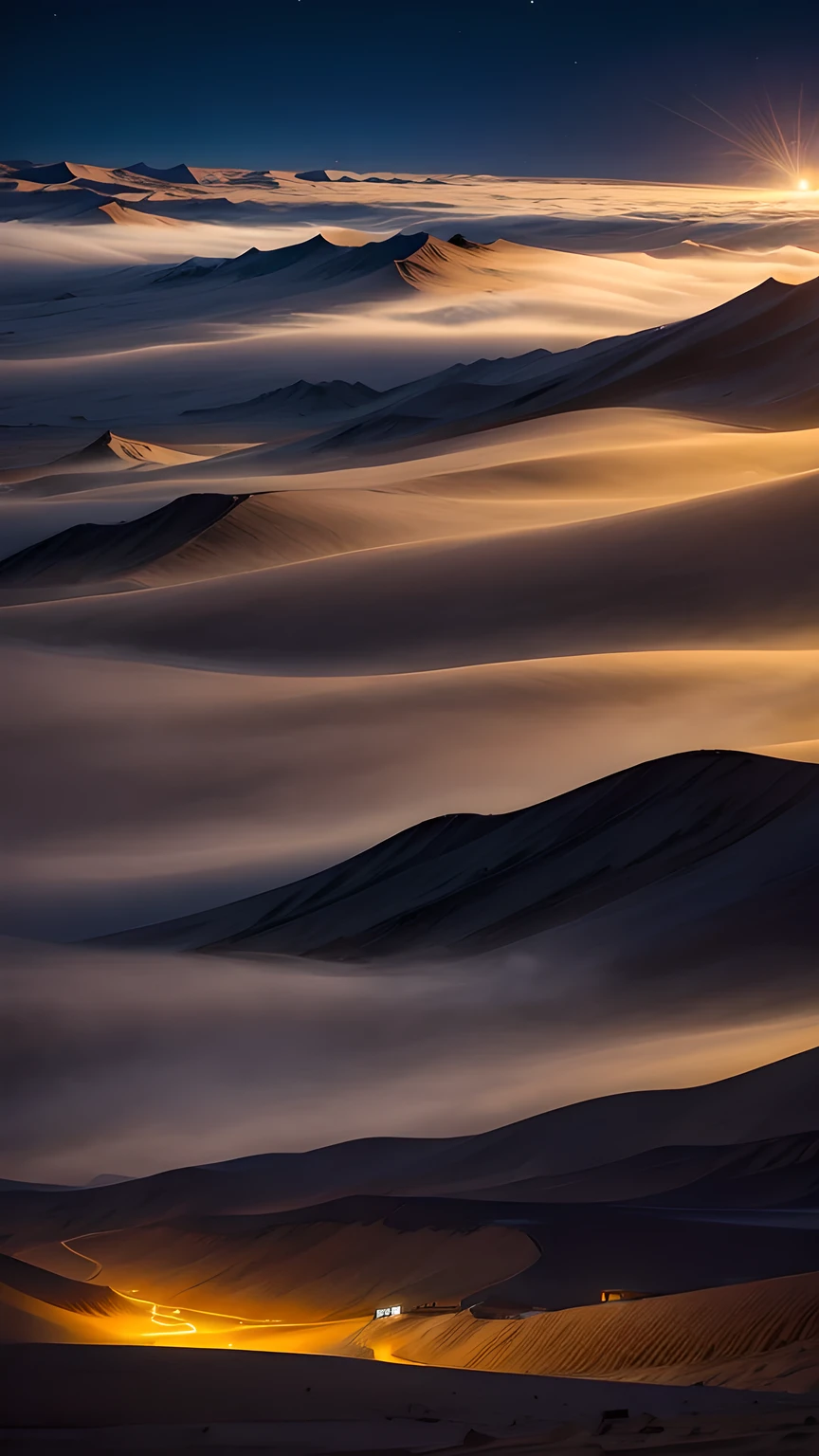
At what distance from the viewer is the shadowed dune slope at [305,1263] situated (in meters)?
6.19

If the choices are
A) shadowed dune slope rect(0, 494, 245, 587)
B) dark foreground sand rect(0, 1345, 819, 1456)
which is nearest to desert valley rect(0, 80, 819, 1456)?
dark foreground sand rect(0, 1345, 819, 1456)

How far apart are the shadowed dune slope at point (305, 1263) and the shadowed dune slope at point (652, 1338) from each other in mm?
473

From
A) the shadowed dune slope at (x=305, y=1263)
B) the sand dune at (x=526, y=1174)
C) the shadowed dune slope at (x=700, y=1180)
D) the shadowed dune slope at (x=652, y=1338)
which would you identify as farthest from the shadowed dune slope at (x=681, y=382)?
the shadowed dune slope at (x=652, y=1338)

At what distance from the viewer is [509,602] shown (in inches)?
945

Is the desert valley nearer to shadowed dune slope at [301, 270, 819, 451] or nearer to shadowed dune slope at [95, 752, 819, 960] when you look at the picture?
shadowed dune slope at [95, 752, 819, 960]

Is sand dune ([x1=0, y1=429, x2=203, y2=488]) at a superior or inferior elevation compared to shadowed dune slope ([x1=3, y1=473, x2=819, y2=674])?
superior

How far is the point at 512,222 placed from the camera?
14475 centimetres

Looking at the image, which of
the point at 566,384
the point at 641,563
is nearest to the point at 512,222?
the point at 566,384

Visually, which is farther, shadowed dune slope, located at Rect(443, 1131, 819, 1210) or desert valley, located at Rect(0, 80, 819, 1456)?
shadowed dune slope, located at Rect(443, 1131, 819, 1210)

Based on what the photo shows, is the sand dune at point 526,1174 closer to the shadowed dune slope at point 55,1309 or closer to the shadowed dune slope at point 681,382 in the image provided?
the shadowed dune slope at point 55,1309

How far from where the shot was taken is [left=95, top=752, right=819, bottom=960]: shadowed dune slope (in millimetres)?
11062

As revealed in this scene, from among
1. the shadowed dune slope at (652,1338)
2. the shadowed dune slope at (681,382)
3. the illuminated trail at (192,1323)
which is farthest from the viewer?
the shadowed dune slope at (681,382)

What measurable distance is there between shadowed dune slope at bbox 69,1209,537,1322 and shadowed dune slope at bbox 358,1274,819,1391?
47cm

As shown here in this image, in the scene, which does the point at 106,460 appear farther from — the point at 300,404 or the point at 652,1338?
the point at 652,1338
